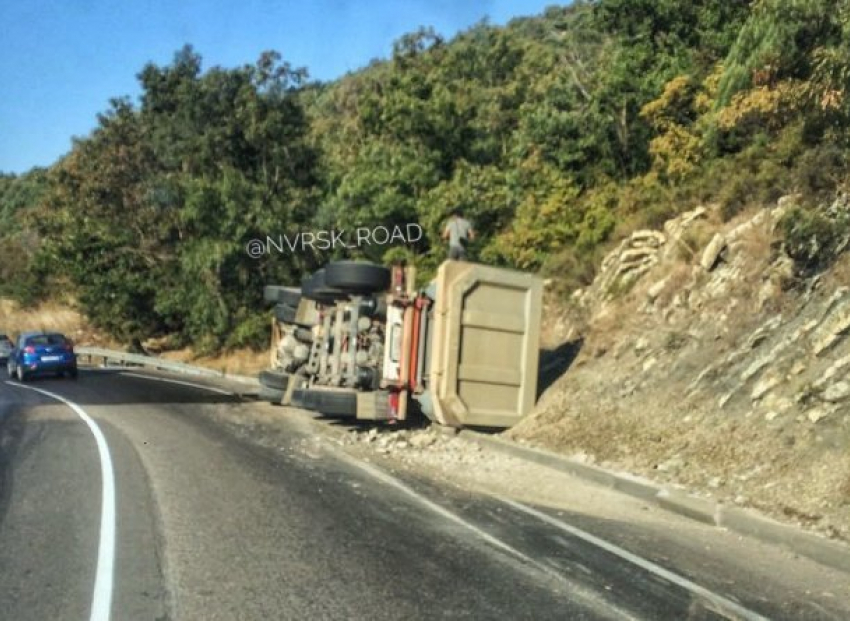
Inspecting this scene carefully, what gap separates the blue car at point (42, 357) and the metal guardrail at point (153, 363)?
3976mm

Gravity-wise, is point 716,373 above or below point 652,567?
above

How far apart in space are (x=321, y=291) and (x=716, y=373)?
5.98 m

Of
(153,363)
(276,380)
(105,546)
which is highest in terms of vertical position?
(276,380)

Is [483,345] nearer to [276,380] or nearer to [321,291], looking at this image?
[321,291]

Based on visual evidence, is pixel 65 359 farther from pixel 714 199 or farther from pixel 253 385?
pixel 714 199

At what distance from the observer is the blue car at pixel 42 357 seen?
2603 centimetres

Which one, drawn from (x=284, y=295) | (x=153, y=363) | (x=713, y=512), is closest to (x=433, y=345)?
(x=284, y=295)

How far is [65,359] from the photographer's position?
2645cm

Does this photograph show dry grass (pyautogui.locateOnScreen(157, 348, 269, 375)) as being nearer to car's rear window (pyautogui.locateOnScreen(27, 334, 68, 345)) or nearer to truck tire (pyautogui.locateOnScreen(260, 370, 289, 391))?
car's rear window (pyautogui.locateOnScreen(27, 334, 68, 345))

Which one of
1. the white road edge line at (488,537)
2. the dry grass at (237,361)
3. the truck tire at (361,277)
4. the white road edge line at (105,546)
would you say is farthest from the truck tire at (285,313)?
the dry grass at (237,361)

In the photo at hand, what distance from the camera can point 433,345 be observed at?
1236 centimetres

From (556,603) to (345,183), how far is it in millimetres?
24964

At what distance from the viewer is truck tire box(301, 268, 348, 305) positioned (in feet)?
45.1

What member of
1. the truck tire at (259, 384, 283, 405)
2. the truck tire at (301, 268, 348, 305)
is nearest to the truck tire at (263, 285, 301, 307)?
the truck tire at (301, 268, 348, 305)
